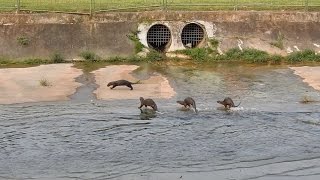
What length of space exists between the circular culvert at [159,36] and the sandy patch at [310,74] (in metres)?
5.32

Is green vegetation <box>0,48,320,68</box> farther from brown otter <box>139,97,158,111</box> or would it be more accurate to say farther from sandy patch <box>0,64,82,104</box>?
brown otter <box>139,97,158,111</box>

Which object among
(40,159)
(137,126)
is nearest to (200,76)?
(137,126)

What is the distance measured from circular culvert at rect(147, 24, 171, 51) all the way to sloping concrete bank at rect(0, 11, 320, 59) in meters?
0.50

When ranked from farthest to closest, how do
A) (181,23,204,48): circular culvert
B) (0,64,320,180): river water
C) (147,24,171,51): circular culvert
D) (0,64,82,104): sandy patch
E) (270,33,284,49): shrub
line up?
(181,23,204,48): circular culvert
(147,24,171,51): circular culvert
(270,33,284,49): shrub
(0,64,82,104): sandy patch
(0,64,320,180): river water

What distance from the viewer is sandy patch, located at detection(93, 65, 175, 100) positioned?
64.7ft

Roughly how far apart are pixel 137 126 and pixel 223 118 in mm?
2147

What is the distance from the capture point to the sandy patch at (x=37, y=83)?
1944 centimetres

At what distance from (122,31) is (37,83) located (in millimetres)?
Answer: 6005

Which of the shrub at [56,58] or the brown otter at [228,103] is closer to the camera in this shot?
the brown otter at [228,103]

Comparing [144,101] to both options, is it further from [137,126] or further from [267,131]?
[267,131]

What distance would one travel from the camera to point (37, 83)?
21188 mm

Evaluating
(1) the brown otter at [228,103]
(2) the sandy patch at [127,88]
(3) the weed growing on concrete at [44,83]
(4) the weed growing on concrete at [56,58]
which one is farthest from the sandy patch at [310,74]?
(4) the weed growing on concrete at [56,58]

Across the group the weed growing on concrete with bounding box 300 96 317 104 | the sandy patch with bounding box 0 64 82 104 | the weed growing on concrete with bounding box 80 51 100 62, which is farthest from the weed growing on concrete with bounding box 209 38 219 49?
the weed growing on concrete with bounding box 300 96 317 104

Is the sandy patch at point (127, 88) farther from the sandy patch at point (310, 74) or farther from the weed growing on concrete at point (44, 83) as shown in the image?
the sandy patch at point (310, 74)
